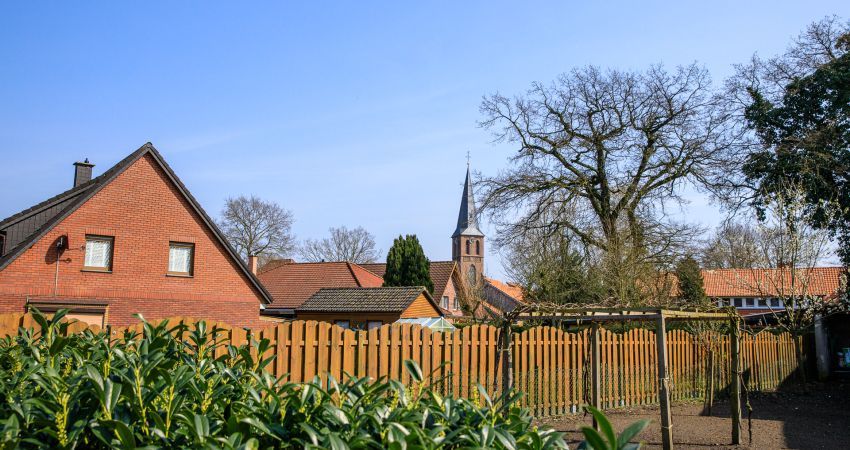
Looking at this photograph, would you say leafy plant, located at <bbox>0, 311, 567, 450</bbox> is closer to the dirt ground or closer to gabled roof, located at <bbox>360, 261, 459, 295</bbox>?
the dirt ground

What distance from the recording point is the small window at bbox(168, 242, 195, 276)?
24211mm

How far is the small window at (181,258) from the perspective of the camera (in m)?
24.2

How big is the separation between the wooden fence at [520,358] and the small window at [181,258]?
40.2 feet

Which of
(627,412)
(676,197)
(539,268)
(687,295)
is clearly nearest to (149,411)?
(627,412)

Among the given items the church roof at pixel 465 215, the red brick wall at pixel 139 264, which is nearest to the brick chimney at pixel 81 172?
the red brick wall at pixel 139 264

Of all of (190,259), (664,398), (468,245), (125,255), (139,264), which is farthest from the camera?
(468,245)

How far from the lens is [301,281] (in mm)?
40594

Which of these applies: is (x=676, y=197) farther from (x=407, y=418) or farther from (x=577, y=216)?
(x=407, y=418)

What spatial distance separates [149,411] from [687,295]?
3428 cm

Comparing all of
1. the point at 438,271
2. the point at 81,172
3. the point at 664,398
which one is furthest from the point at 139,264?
the point at 438,271

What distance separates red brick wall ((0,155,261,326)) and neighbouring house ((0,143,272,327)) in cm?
3

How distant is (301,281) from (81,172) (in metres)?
16.3

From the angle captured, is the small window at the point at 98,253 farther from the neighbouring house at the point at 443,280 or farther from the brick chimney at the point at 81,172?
the neighbouring house at the point at 443,280

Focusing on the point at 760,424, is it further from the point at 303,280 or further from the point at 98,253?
the point at 303,280
